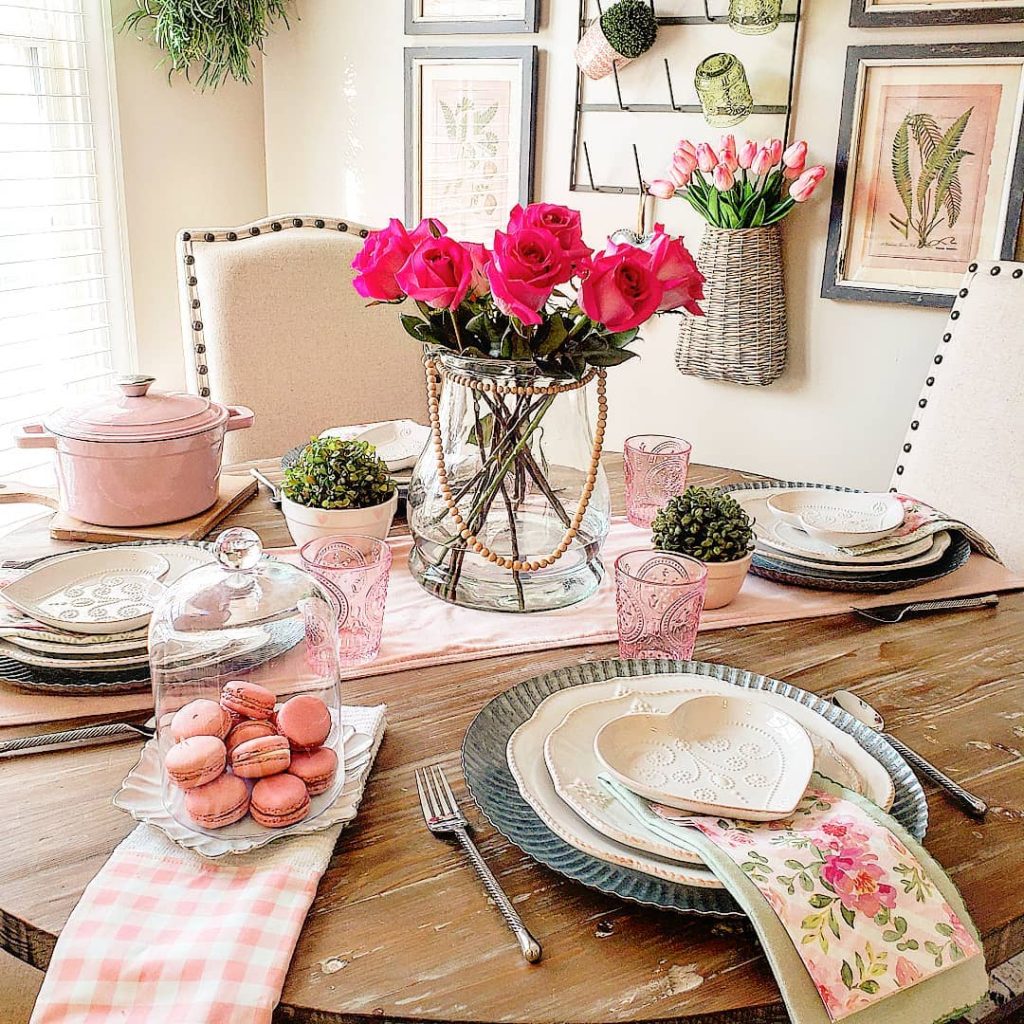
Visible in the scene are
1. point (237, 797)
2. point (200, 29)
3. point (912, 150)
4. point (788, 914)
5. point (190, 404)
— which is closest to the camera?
point (788, 914)

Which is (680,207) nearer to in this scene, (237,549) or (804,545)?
→ (804,545)

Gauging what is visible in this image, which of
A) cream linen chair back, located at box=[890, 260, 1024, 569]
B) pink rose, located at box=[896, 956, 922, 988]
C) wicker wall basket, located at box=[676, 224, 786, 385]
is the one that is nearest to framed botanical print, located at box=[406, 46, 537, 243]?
wicker wall basket, located at box=[676, 224, 786, 385]

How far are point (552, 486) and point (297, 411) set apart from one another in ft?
3.77

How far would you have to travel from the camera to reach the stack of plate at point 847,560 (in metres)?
1.41

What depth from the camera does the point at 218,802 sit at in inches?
34.1

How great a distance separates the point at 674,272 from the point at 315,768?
646mm

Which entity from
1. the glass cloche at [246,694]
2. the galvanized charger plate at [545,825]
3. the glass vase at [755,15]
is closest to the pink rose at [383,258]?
the glass cloche at [246,694]

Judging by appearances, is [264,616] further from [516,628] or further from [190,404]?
[190,404]

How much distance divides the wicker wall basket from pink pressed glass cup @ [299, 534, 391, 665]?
5.53 ft

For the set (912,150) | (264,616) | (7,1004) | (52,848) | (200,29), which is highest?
(200,29)

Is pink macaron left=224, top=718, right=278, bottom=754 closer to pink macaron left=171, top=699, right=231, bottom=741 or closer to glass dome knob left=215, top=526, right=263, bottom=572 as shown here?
pink macaron left=171, top=699, right=231, bottom=741

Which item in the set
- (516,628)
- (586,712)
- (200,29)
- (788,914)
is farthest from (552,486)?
(200,29)

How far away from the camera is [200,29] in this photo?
2980 mm

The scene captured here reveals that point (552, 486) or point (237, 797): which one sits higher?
point (552, 486)
